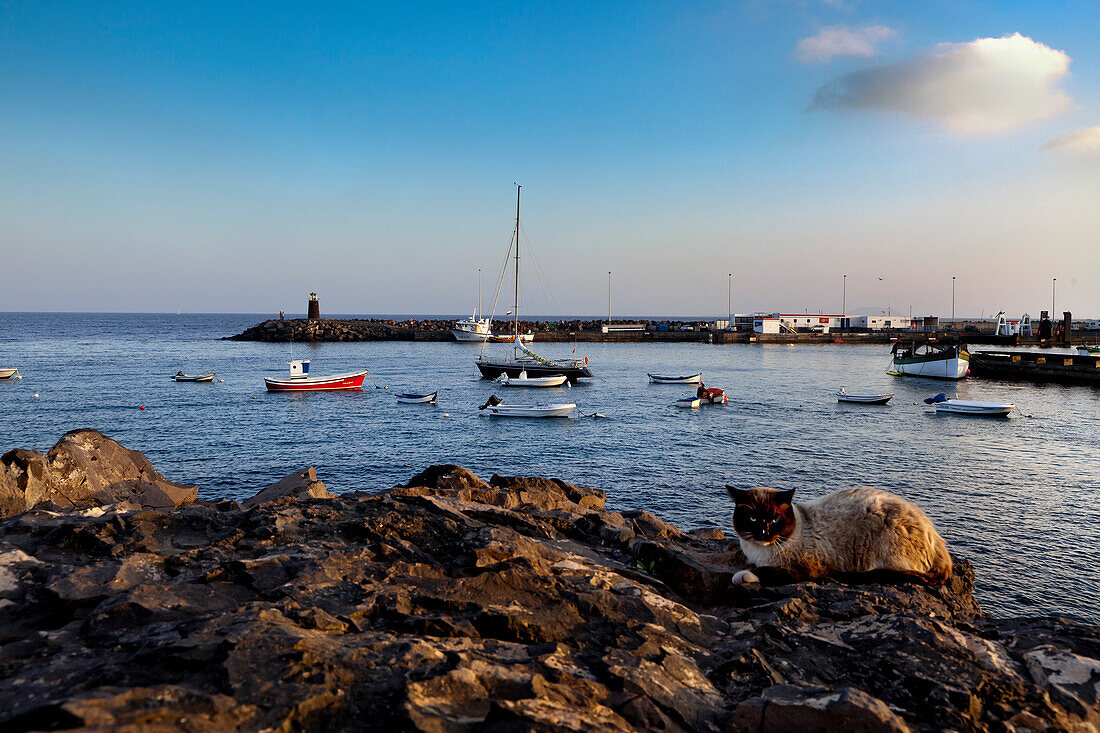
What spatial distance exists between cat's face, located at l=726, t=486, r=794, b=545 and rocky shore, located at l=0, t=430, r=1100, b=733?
2.03 feet

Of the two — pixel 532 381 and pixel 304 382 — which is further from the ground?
pixel 304 382

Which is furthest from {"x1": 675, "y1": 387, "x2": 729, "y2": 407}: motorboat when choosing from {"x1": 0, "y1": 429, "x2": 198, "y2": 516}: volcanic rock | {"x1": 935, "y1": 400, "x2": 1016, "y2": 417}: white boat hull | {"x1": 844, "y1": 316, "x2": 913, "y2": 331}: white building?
{"x1": 844, "y1": 316, "x2": 913, "y2": 331}: white building

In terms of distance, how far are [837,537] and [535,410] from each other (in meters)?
36.3

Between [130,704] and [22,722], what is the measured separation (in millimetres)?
458

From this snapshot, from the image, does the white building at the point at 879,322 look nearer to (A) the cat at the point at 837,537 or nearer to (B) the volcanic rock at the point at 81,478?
(A) the cat at the point at 837,537

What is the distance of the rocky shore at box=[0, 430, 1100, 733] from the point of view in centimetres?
353

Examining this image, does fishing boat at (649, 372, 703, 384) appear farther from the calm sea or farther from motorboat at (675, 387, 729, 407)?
motorboat at (675, 387, 729, 407)

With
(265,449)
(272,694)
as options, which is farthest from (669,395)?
(272,694)

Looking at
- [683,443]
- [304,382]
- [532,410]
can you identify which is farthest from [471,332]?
[683,443]

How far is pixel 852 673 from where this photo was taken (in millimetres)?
4871

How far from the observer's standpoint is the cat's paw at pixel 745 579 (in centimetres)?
676

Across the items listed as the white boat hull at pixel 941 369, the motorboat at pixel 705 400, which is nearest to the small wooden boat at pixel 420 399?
the motorboat at pixel 705 400

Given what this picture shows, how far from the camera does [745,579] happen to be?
680 cm

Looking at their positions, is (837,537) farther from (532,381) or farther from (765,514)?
(532,381)
